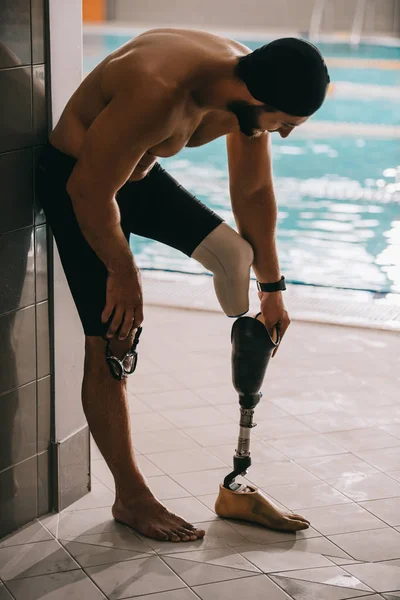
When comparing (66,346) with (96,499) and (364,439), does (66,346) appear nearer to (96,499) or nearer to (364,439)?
(96,499)

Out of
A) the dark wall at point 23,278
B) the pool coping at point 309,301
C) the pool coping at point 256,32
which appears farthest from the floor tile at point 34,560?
the pool coping at point 256,32

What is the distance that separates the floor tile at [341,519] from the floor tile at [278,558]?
21 centimetres

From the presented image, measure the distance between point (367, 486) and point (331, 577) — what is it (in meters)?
0.76

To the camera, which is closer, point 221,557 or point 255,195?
point 221,557

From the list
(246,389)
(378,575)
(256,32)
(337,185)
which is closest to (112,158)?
(246,389)

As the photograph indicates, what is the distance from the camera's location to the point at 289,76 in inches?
89.8

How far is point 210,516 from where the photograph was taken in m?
2.89

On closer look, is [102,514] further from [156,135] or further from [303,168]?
[303,168]

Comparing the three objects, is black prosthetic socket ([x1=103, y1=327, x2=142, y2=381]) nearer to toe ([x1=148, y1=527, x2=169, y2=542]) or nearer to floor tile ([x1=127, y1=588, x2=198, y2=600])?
toe ([x1=148, y1=527, x2=169, y2=542])

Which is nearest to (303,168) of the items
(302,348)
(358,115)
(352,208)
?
(352,208)

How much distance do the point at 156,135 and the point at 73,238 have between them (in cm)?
41

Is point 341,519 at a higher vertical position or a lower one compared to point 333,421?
higher

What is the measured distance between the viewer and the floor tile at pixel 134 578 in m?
2.38

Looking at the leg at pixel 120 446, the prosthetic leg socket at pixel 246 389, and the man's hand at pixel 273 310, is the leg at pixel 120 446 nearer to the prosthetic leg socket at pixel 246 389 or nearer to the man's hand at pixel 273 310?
the prosthetic leg socket at pixel 246 389
